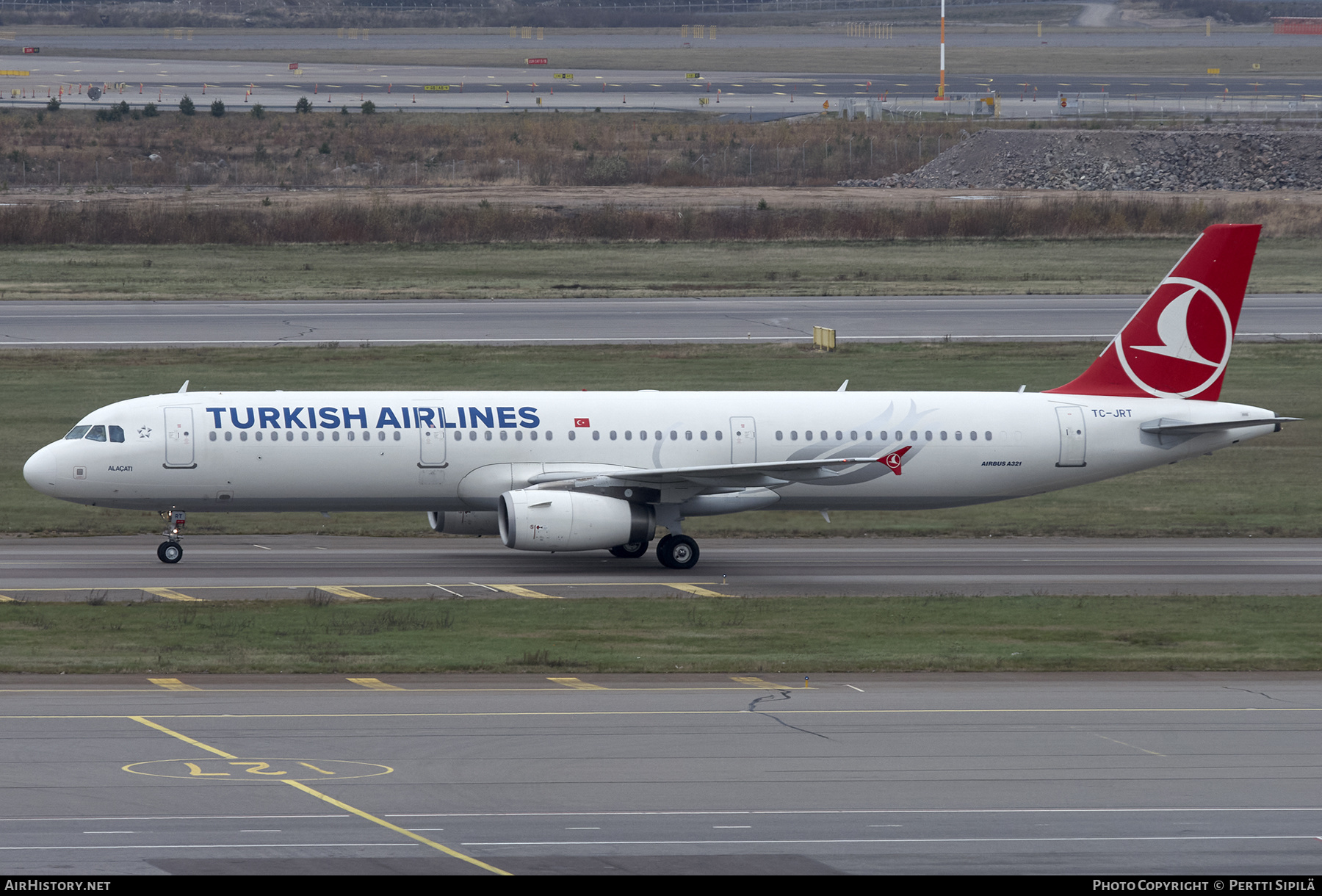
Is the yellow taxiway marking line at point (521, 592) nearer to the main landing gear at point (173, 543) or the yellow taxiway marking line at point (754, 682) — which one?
the yellow taxiway marking line at point (754, 682)

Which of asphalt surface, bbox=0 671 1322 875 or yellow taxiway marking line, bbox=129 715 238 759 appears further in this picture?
yellow taxiway marking line, bbox=129 715 238 759

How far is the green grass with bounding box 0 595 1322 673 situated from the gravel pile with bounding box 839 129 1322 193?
86666 mm

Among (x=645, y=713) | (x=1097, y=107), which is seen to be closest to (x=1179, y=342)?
(x=645, y=713)

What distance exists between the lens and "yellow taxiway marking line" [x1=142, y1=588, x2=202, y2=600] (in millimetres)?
33719

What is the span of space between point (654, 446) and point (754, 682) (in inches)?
515

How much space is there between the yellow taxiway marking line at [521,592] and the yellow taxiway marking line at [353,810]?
39.4ft

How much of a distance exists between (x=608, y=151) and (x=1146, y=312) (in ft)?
292

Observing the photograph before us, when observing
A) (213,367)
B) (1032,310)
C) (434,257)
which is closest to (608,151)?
(434,257)

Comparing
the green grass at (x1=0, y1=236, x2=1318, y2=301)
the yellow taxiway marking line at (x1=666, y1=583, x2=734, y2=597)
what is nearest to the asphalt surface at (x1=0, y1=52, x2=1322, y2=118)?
the green grass at (x1=0, y1=236, x2=1318, y2=301)

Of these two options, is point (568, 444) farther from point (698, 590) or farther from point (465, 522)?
point (698, 590)

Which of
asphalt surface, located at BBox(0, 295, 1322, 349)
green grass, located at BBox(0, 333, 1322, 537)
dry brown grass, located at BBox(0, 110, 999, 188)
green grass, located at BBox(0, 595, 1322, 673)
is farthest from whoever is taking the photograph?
dry brown grass, located at BBox(0, 110, 999, 188)

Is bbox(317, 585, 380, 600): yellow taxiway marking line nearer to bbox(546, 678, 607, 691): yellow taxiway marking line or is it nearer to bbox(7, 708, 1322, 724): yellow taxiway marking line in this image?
bbox(546, 678, 607, 691): yellow taxiway marking line

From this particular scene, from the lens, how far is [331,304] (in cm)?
7981

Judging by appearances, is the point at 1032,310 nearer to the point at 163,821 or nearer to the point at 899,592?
the point at 899,592
